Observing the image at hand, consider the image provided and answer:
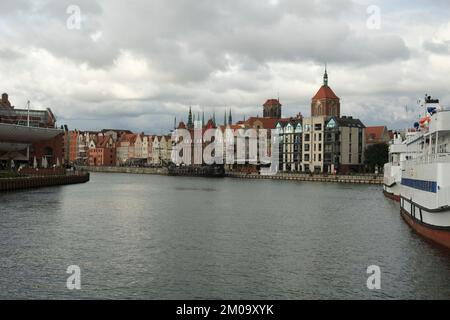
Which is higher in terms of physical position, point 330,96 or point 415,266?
point 330,96

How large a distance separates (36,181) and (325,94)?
104 metres

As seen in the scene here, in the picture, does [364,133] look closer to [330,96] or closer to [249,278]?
[330,96]

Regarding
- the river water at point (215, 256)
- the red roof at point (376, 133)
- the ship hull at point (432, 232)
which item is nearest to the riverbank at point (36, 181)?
the river water at point (215, 256)

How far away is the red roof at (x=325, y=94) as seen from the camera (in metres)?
177

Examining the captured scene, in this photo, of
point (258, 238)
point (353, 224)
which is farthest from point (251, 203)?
point (258, 238)

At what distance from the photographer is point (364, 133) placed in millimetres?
171500

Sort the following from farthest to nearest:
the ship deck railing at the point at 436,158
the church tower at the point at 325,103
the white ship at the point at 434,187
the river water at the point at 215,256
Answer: the church tower at the point at 325,103 < the ship deck railing at the point at 436,158 < the white ship at the point at 434,187 < the river water at the point at 215,256

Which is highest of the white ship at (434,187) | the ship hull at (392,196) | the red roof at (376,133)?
Answer: the red roof at (376,133)

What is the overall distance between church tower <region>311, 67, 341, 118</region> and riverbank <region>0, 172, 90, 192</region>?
81.3 m

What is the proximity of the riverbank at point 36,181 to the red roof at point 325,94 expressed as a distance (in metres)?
82.7

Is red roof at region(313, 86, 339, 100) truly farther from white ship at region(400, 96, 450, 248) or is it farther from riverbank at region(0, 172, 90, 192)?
white ship at region(400, 96, 450, 248)

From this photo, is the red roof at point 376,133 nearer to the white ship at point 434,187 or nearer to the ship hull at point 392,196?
the ship hull at point 392,196

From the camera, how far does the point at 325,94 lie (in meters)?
177
